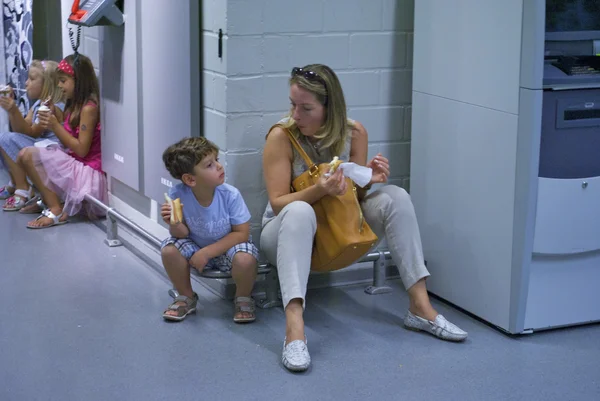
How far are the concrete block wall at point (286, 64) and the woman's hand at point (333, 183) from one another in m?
0.48

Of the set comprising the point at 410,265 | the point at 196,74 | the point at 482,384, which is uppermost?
the point at 196,74

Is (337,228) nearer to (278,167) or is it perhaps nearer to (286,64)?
(278,167)

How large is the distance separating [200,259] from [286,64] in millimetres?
837

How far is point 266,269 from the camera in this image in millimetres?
3529

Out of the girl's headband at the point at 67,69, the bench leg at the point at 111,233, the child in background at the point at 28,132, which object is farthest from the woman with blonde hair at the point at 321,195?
the child in background at the point at 28,132

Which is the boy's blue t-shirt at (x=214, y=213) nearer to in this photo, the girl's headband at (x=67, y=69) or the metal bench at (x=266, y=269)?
the metal bench at (x=266, y=269)

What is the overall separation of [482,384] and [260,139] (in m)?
1.28

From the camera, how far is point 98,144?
190 inches

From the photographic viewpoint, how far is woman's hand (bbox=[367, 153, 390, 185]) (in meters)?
3.28

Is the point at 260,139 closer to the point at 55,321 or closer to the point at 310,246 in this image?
the point at 310,246

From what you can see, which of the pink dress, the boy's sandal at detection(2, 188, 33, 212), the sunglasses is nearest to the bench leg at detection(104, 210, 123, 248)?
the pink dress

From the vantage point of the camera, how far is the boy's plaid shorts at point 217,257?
3.38 metres

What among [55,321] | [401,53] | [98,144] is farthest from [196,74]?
[98,144]

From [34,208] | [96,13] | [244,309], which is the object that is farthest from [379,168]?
[34,208]
